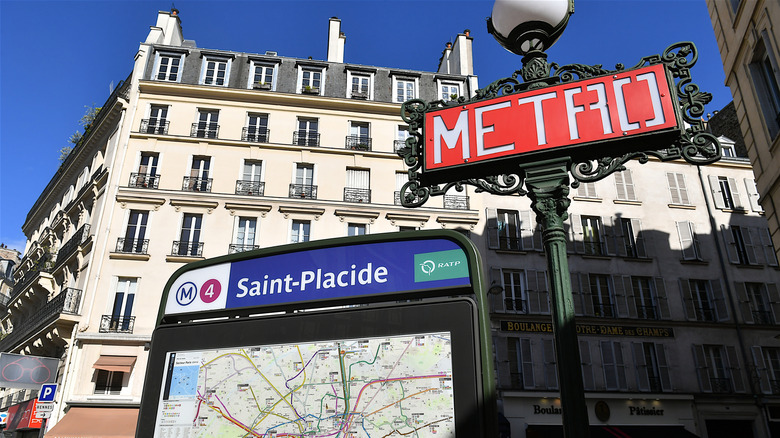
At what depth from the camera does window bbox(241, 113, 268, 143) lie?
27922 mm

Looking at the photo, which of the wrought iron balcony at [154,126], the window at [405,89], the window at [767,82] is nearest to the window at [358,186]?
the window at [405,89]

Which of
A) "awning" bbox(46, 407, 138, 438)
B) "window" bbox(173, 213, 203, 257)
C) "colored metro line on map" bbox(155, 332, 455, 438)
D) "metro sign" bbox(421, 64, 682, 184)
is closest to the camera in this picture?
"colored metro line on map" bbox(155, 332, 455, 438)

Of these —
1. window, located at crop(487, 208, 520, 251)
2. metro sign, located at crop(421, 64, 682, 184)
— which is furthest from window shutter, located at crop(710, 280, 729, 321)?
metro sign, located at crop(421, 64, 682, 184)

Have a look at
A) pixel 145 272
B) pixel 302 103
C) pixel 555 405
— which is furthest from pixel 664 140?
pixel 302 103

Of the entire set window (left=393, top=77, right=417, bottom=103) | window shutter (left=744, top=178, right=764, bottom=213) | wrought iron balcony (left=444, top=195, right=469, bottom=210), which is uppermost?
window (left=393, top=77, right=417, bottom=103)

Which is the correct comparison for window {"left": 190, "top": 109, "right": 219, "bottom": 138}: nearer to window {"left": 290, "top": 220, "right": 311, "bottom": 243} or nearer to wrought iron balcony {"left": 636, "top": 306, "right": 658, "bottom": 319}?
window {"left": 290, "top": 220, "right": 311, "bottom": 243}

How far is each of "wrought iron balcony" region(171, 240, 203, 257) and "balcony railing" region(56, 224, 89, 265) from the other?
15.2ft

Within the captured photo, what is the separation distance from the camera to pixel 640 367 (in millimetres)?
25531

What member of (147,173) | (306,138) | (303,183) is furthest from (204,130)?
(303,183)

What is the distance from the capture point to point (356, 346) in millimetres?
2541

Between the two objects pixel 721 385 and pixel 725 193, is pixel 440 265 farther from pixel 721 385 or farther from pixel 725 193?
pixel 725 193

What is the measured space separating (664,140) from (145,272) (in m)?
23.9

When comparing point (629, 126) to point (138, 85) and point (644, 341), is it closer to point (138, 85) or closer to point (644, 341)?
point (644, 341)

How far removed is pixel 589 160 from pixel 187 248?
2306cm
